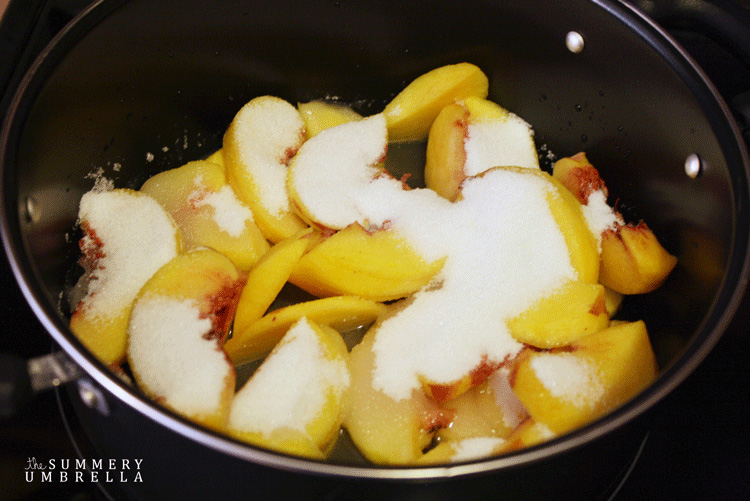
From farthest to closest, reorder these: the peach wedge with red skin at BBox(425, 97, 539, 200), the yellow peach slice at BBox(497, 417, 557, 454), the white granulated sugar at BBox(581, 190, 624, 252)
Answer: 1. the peach wedge with red skin at BBox(425, 97, 539, 200)
2. the white granulated sugar at BBox(581, 190, 624, 252)
3. the yellow peach slice at BBox(497, 417, 557, 454)

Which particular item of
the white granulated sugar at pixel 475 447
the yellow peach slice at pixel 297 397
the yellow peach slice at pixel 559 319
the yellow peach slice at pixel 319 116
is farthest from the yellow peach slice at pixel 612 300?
the yellow peach slice at pixel 319 116

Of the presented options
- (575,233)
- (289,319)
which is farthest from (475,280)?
(289,319)

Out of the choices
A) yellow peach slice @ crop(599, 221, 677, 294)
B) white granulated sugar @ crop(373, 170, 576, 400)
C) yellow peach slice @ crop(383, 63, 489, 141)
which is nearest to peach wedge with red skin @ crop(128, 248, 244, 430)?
white granulated sugar @ crop(373, 170, 576, 400)

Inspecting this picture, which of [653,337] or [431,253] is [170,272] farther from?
[653,337]

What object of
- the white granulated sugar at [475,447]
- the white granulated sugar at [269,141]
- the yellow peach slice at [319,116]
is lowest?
the white granulated sugar at [475,447]

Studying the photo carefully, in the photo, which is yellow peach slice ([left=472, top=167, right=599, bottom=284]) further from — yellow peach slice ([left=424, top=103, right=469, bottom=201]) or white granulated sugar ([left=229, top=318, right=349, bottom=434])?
white granulated sugar ([left=229, top=318, right=349, bottom=434])

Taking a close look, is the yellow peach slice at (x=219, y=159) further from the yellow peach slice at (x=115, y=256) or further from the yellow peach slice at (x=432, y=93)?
the yellow peach slice at (x=432, y=93)
